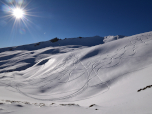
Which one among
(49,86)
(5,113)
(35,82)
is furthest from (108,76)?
(35,82)

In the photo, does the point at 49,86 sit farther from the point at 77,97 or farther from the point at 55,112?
the point at 55,112

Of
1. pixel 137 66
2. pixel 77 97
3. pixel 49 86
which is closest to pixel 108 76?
pixel 137 66

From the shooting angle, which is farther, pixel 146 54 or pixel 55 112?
pixel 146 54

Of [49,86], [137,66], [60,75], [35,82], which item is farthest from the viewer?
[60,75]

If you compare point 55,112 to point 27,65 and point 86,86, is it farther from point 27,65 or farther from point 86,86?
point 27,65

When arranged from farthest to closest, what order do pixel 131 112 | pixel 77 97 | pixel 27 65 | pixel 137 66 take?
pixel 27 65
pixel 137 66
pixel 77 97
pixel 131 112

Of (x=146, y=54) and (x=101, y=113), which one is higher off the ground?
(x=146, y=54)

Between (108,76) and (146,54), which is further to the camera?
(146,54)

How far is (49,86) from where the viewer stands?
764 centimetres

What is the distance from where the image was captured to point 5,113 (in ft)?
8.25

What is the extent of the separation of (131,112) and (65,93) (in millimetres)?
5157

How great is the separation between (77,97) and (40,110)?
326 cm

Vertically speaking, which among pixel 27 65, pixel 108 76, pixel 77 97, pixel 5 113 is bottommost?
pixel 77 97

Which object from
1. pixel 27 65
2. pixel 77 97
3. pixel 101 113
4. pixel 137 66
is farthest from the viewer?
pixel 27 65
